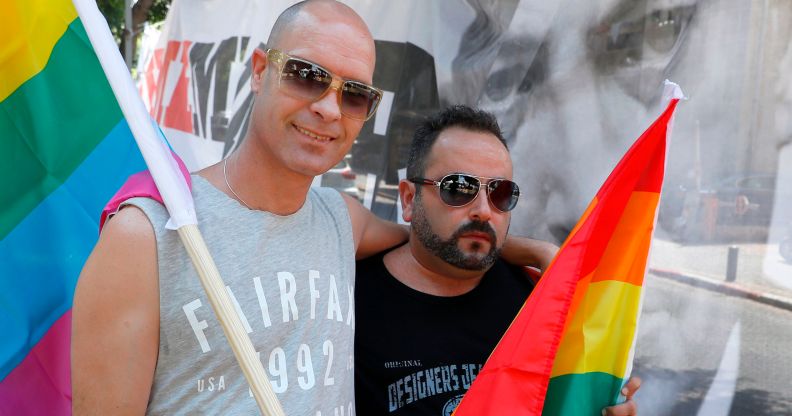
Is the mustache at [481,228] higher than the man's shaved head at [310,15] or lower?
lower

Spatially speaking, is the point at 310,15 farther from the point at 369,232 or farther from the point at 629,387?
the point at 629,387

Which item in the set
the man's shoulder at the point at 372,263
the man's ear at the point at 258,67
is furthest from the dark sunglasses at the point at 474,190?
the man's ear at the point at 258,67

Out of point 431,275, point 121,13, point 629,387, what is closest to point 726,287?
point 629,387

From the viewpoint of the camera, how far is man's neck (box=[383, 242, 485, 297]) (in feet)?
6.75

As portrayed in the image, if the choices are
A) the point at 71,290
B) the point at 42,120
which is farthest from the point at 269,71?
the point at 71,290

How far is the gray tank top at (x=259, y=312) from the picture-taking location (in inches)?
53.6

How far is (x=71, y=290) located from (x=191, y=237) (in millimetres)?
775

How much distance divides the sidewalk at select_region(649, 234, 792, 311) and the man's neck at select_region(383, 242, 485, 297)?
524 mm

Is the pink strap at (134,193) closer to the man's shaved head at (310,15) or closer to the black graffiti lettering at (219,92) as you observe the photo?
the man's shaved head at (310,15)

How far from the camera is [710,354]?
6.59ft

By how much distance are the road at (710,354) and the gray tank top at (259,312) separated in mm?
1010

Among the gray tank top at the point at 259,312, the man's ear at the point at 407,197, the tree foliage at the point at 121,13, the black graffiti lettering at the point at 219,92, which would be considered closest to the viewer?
the gray tank top at the point at 259,312

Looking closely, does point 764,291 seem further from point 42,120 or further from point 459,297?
point 42,120

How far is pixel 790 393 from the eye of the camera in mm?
1862
